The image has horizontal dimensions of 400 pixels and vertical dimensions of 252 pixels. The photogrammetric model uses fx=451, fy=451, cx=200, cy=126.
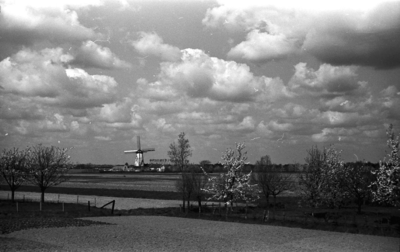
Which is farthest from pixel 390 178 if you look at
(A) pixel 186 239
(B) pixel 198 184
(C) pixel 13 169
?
(C) pixel 13 169

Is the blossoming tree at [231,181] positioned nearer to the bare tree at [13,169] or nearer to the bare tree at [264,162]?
→ the bare tree at [264,162]

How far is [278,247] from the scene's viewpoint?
73.2 ft

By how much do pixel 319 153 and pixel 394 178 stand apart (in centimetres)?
1267

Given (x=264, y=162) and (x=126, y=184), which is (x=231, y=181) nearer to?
(x=264, y=162)

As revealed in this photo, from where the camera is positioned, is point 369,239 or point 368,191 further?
point 368,191

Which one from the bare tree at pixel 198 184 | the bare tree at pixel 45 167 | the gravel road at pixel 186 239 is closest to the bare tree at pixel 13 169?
the bare tree at pixel 45 167

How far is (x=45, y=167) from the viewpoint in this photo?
63594mm

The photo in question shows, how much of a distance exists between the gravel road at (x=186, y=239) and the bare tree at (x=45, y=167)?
34.1 meters

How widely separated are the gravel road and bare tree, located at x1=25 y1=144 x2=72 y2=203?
34.1 metres

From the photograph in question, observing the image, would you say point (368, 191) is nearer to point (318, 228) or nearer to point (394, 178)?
point (394, 178)

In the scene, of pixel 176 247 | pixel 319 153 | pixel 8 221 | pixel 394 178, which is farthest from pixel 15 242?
pixel 319 153

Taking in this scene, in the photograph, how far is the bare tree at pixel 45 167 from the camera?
61947 millimetres

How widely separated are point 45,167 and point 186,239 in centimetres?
4399

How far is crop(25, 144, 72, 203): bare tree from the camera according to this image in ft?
203
